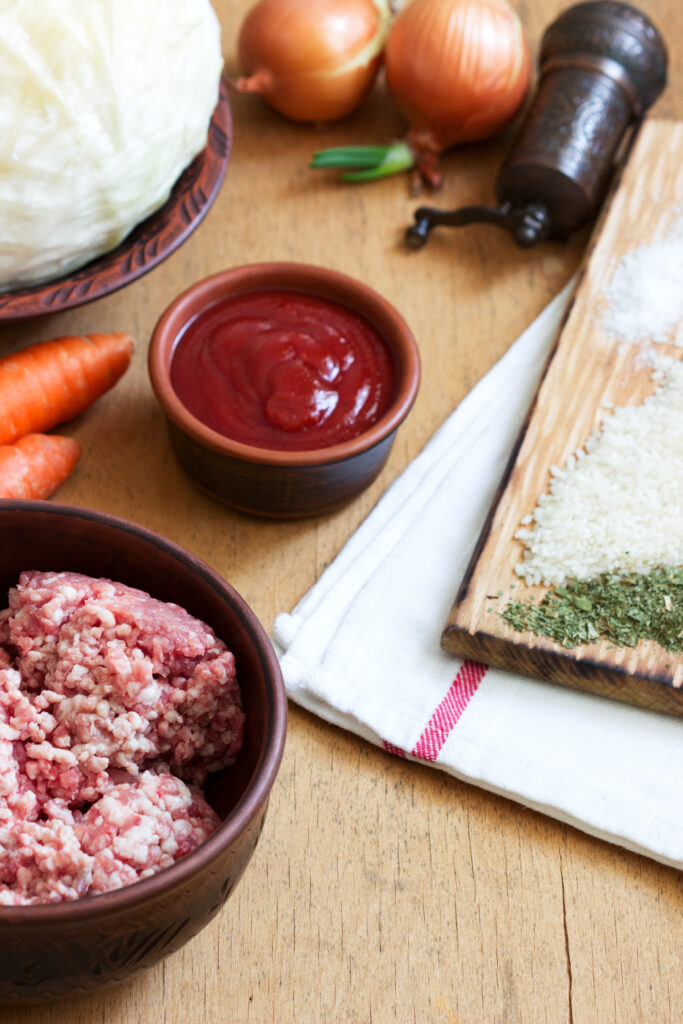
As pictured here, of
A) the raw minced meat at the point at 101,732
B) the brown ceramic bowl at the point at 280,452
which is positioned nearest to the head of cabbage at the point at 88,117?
the brown ceramic bowl at the point at 280,452

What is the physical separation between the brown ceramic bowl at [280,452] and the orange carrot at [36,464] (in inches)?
7.9

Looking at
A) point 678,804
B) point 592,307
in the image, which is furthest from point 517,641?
point 592,307

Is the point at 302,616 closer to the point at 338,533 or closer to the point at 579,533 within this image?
the point at 338,533

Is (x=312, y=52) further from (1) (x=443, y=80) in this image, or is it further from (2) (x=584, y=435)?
(2) (x=584, y=435)

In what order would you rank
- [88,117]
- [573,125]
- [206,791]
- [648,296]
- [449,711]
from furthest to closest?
1. [573,125]
2. [648,296]
3. [88,117]
4. [449,711]
5. [206,791]

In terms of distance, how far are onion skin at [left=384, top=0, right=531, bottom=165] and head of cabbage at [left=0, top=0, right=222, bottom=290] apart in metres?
0.60

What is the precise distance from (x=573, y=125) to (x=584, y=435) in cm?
83

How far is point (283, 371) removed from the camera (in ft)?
5.73

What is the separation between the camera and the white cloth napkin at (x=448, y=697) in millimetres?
1478

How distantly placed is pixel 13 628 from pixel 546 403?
1.11 m

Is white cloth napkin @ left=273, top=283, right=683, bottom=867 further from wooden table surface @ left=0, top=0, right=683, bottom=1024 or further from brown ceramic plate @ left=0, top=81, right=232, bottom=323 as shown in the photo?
brown ceramic plate @ left=0, top=81, right=232, bottom=323

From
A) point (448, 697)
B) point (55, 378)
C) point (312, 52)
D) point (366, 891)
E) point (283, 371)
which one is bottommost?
point (366, 891)

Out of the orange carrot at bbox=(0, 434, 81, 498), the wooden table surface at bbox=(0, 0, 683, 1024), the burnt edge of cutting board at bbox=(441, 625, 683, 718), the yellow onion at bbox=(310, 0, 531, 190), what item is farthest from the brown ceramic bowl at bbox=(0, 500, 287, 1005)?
the yellow onion at bbox=(310, 0, 531, 190)

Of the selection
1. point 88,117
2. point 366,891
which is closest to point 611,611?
point 366,891
